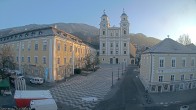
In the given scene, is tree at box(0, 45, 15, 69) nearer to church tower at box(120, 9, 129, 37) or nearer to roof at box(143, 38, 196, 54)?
roof at box(143, 38, 196, 54)

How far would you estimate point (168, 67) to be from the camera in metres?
30.0

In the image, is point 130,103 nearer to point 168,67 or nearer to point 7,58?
point 168,67

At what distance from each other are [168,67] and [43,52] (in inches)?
786

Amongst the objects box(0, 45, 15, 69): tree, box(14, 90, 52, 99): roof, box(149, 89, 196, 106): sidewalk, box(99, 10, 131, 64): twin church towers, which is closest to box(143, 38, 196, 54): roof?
box(149, 89, 196, 106): sidewalk

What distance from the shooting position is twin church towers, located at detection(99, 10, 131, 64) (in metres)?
73.8

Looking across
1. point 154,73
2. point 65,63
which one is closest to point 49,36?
point 65,63

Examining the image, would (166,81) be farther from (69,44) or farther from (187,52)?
(69,44)

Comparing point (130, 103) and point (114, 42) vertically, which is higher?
point (114, 42)

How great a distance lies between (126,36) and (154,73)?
150 ft

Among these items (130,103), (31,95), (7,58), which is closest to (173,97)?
(130,103)

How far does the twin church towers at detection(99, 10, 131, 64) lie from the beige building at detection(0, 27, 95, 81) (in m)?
32.2

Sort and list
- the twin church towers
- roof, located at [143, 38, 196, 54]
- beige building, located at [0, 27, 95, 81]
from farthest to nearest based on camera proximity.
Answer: the twin church towers < beige building, located at [0, 27, 95, 81] < roof, located at [143, 38, 196, 54]

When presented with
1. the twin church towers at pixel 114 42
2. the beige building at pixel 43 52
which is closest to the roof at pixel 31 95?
the beige building at pixel 43 52

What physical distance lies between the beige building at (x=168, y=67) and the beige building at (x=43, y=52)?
1516cm
